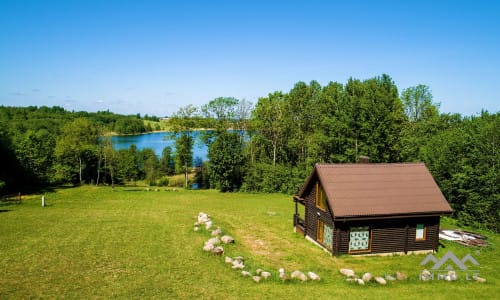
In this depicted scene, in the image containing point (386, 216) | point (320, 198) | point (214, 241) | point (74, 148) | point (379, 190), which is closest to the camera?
point (386, 216)

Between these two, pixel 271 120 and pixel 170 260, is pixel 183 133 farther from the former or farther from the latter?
pixel 170 260

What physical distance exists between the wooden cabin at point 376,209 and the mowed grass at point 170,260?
87 centimetres

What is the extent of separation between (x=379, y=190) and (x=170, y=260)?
41.2 feet

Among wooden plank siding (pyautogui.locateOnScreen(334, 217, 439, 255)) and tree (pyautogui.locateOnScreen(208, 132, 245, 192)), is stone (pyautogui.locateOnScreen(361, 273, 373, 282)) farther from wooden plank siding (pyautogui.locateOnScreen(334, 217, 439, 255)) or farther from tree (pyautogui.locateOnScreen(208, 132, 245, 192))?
tree (pyautogui.locateOnScreen(208, 132, 245, 192))

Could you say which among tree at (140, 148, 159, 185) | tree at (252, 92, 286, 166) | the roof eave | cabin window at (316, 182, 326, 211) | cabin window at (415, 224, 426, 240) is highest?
tree at (252, 92, 286, 166)

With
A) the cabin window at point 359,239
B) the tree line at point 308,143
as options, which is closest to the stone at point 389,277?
the cabin window at point 359,239

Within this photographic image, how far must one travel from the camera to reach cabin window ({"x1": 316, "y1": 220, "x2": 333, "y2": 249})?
1973cm

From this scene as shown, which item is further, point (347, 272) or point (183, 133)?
point (183, 133)

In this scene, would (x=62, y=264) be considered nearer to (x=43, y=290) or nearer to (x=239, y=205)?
(x=43, y=290)

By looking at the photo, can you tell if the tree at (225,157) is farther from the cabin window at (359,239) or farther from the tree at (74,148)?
the cabin window at (359,239)

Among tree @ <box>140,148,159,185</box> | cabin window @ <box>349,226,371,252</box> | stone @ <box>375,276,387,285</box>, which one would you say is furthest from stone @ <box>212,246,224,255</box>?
tree @ <box>140,148,159,185</box>

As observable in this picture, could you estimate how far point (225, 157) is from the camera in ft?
141

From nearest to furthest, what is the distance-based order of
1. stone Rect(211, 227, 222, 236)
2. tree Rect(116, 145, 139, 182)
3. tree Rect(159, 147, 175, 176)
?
stone Rect(211, 227, 222, 236), tree Rect(116, 145, 139, 182), tree Rect(159, 147, 175, 176)

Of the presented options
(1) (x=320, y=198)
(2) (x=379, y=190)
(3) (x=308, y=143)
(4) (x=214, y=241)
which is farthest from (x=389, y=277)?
(3) (x=308, y=143)
